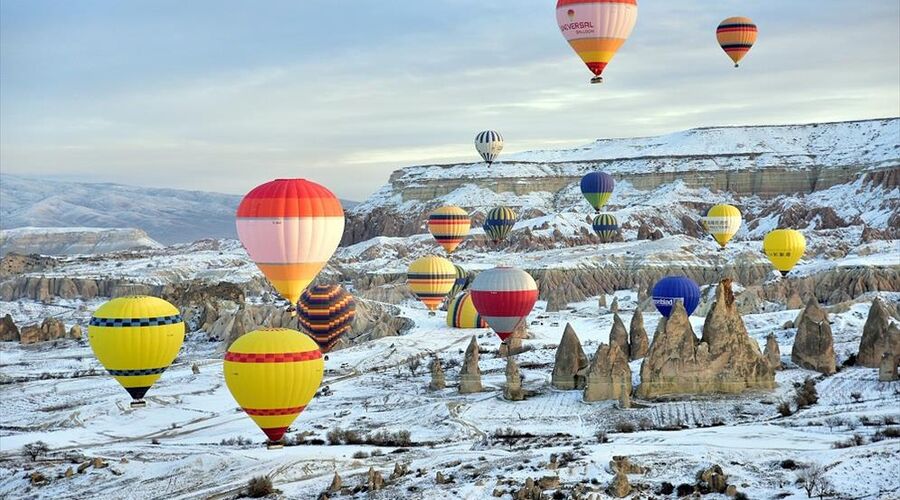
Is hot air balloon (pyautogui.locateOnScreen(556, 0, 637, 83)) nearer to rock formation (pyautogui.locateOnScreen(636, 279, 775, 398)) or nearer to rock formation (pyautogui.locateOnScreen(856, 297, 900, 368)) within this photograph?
rock formation (pyautogui.locateOnScreen(636, 279, 775, 398))

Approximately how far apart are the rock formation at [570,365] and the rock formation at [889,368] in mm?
11283

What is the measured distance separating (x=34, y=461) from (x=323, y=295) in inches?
982

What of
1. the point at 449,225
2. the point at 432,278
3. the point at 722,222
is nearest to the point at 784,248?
the point at 722,222

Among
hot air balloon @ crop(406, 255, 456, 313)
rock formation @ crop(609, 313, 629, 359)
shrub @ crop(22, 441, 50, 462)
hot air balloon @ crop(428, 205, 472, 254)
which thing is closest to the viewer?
shrub @ crop(22, 441, 50, 462)

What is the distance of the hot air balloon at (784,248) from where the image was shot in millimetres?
93031

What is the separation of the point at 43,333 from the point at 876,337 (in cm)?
5517

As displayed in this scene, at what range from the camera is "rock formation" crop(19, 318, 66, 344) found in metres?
84.1

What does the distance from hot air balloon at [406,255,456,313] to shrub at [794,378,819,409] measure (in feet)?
121

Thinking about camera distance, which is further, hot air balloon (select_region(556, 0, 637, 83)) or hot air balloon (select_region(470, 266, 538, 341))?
hot air balloon (select_region(470, 266, 538, 341))

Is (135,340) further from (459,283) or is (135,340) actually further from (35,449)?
(459,283)

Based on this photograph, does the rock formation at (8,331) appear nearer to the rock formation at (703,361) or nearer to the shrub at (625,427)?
the rock formation at (703,361)

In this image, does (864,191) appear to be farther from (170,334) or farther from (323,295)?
(170,334)

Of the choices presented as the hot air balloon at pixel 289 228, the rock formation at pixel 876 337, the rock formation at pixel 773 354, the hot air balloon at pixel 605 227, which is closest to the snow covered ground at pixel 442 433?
the rock formation at pixel 773 354

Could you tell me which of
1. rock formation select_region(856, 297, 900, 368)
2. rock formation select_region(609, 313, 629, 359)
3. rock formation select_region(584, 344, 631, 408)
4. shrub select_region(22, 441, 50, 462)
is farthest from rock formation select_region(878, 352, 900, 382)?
shrub select_region(22, 441, 50, 462)
